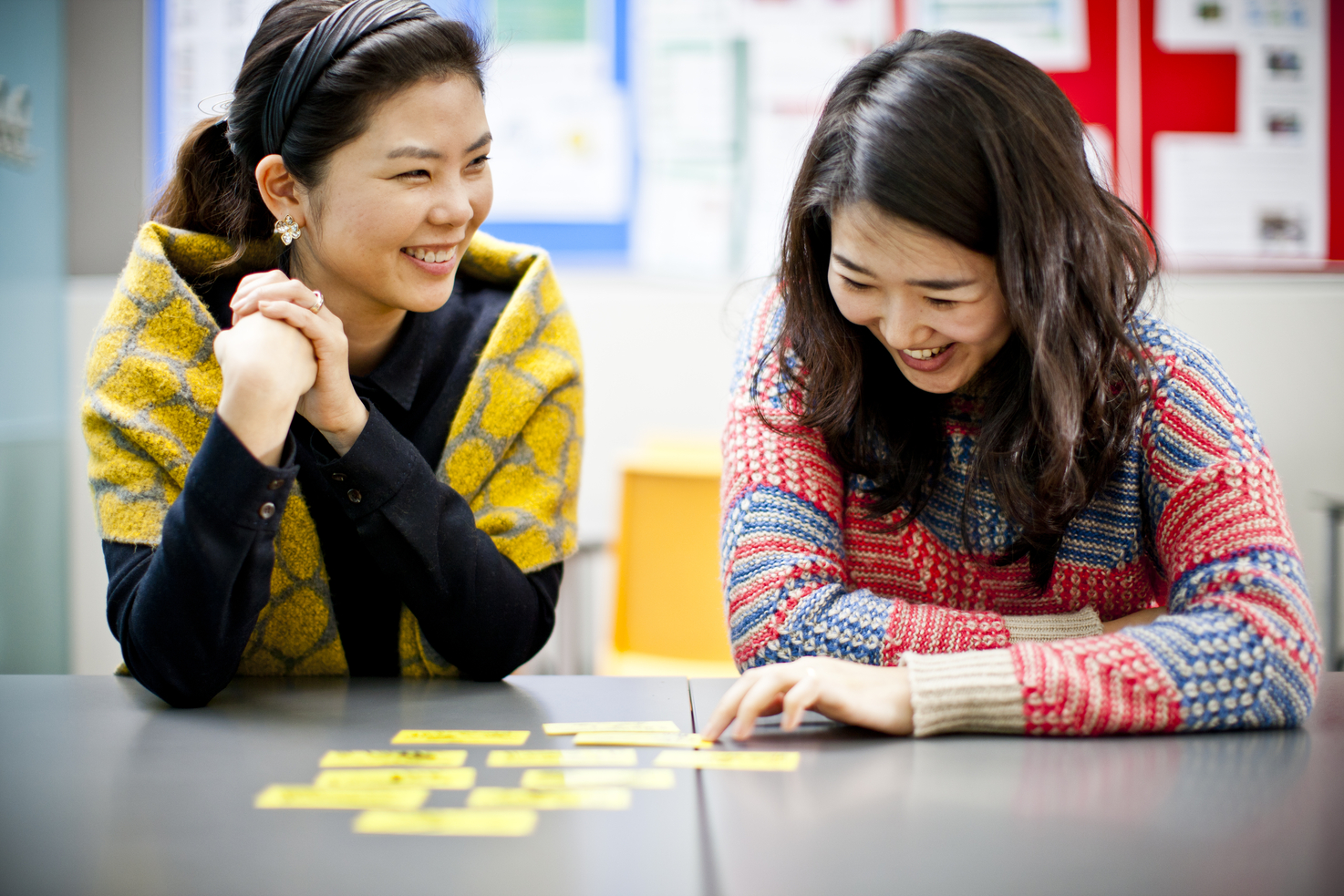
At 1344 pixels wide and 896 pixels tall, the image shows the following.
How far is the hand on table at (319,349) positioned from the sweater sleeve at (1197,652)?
2.05 ft

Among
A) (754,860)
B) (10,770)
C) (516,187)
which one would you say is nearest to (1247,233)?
(516,187)

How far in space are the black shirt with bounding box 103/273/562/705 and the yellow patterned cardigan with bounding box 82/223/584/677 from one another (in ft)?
0.13

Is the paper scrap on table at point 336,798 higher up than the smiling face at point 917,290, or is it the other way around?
the smiling face at point 917,290

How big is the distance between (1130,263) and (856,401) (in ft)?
1.05

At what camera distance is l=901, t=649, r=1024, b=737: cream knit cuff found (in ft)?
2.95

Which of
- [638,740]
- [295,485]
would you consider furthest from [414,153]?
[638,740]

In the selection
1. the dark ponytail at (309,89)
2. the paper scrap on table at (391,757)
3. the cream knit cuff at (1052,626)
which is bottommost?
the paper scrap on table at (391,757)

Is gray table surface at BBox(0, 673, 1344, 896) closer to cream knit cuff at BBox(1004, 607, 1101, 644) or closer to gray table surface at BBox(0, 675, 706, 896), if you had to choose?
gray table surface at BBox(0, 675, 706, 896)

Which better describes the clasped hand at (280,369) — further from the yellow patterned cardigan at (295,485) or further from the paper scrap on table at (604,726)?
the paper scrap on table at (604,726)

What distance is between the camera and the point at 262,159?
123cm

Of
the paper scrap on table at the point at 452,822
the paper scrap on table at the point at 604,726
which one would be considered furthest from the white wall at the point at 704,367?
the paper scrap on table at the point at 452,822

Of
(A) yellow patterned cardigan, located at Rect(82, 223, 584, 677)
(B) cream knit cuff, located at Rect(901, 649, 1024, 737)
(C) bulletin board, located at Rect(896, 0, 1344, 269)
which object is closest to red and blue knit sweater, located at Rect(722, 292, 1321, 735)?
(B) cream knit cuff, located at Rect(901, 649, 1024, 737)

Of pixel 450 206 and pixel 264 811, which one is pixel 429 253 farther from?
pixel 264 811

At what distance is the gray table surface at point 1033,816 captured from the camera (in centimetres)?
63
